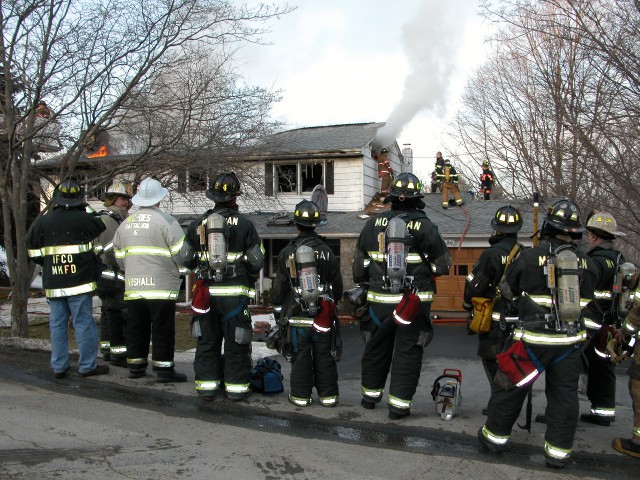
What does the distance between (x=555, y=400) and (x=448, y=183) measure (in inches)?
629

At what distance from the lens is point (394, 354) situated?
5043 mm

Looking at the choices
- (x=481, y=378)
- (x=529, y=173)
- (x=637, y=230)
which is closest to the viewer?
(x=481, y=378)

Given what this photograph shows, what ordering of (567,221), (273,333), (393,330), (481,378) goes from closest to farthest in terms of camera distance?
1. (567,221)
2. (393,330)
3. (273,333)
4. (481,378)

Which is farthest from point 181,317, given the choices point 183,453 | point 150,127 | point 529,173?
point 183,453

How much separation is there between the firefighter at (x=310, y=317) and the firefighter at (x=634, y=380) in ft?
7.50

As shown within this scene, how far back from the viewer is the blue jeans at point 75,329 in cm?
588

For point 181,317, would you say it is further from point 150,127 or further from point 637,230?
point 637,230

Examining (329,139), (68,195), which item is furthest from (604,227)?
(329,139)

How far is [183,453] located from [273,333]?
5.36ft

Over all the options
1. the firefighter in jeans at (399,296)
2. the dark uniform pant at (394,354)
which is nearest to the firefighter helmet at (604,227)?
the firefighter in jeans at (399,296)

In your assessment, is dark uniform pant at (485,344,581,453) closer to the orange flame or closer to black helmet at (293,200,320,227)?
black helmet at (293,200,320,227)

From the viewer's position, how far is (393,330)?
511 centimetres

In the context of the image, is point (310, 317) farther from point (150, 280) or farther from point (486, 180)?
point (486, 180)

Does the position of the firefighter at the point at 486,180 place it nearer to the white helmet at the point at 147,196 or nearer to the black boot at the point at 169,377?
the white helmet at the point at 147,196
